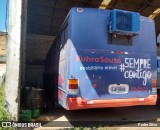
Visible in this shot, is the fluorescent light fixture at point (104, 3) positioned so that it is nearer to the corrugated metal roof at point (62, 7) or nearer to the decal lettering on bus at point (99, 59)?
the corrugated metal roof at point (62, 7)

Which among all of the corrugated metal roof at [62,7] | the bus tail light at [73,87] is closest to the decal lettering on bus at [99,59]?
the bus tail light at [73,87]

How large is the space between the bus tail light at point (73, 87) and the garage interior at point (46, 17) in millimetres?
7933

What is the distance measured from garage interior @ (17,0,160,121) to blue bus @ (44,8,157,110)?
26.1ft

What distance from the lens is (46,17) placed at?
18.2m

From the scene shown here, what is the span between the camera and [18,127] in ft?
22.5

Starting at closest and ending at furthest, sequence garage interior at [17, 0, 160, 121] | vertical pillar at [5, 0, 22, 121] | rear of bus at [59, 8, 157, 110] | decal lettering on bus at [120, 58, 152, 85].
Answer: vertical pillar at [5, 0, 22, 121]
rear of bus at [59, 8, 157, 110]
decal lettering on bus at [120, 58, 152, 85]
garage interior at [17, 0, 160, 121]

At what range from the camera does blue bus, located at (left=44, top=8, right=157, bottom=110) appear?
6.88 meters

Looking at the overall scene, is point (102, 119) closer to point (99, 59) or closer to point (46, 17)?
point (99, 59)

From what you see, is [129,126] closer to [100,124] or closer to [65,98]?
[100,124]

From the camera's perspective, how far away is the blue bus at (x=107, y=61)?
271 inches

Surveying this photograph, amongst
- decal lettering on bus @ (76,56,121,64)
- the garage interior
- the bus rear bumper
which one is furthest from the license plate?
the garage interior

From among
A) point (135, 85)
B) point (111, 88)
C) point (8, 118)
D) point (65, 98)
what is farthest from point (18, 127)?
point (135, 85)

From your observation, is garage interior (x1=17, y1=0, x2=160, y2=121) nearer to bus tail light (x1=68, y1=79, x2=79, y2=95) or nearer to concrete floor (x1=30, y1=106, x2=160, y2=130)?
concrete floor (x1=30, y1=106, x2=160, y2=130)

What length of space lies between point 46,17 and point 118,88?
40.3 ft
